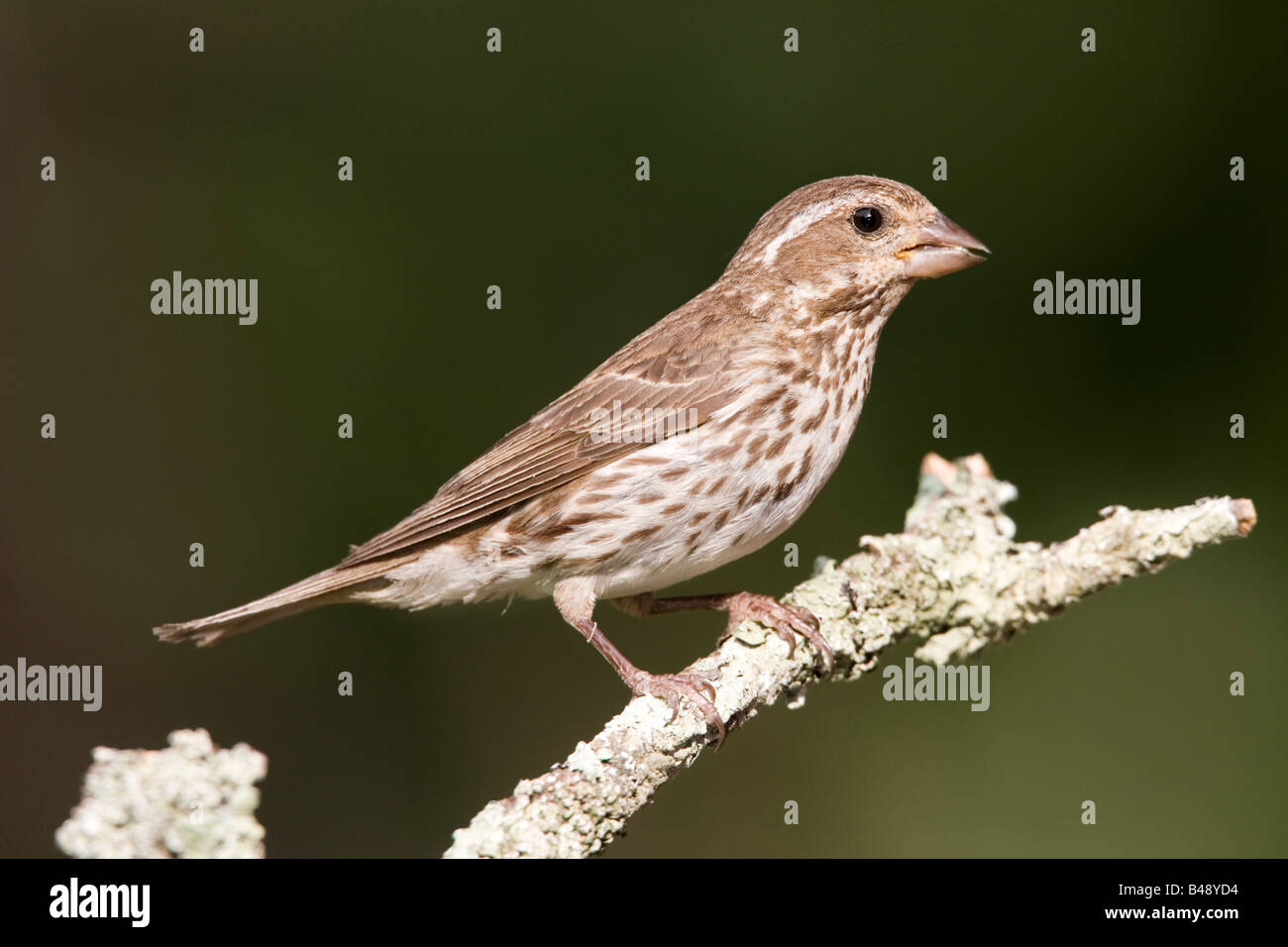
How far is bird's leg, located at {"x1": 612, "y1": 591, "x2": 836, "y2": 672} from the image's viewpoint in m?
4.47

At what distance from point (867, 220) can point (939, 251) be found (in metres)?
0.30

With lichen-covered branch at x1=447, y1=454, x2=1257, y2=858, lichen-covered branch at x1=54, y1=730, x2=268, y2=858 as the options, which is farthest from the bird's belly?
lichen-covered branch at x1=54, y1=730, x2=268, y2=858

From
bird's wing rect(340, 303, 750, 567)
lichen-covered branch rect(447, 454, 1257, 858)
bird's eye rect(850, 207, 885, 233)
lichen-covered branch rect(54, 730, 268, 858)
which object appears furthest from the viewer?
bird's eye rect(850, 207, 885, 233)

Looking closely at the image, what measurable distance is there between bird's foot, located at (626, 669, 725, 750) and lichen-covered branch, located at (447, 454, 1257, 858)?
4 cm

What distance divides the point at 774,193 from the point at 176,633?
3.50 m

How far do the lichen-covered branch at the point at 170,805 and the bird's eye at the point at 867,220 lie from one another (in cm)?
306

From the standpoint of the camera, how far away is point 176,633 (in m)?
4.71

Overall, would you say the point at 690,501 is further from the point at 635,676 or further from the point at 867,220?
the point at 867,220

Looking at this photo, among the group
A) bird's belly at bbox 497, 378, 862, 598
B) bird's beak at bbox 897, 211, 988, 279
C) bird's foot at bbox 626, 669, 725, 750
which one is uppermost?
bird's beak at bbox 897, 211, 988, 279

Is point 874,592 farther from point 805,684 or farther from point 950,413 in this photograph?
point 950,413

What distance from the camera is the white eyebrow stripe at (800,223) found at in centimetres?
506

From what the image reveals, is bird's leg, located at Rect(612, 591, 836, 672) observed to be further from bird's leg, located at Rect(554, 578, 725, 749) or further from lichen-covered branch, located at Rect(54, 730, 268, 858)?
lichen-covered branch, located at Rect(54, 730, 268, 858)

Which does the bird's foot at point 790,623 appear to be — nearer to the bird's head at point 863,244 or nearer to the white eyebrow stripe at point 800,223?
the bird's head at point 863,244

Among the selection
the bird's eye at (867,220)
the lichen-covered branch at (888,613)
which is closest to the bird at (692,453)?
the bird's eye at (867,220)
